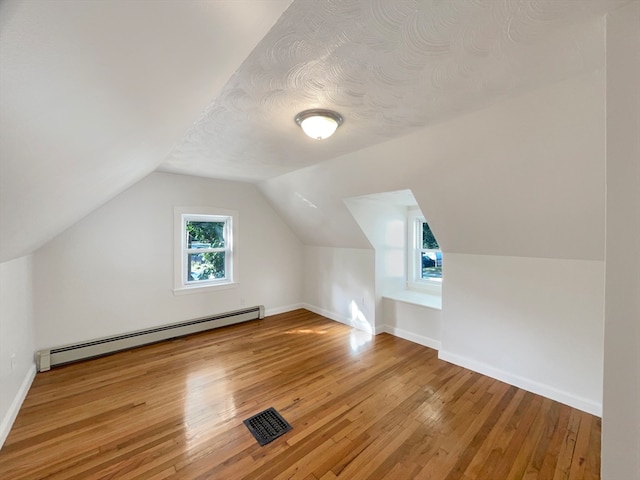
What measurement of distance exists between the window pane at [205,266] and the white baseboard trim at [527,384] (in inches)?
131

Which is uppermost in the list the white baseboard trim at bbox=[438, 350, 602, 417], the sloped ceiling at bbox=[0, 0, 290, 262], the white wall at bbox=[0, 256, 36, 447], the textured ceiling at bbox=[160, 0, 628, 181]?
the textured ceiling at bbox=[160, 0, 628, 181]

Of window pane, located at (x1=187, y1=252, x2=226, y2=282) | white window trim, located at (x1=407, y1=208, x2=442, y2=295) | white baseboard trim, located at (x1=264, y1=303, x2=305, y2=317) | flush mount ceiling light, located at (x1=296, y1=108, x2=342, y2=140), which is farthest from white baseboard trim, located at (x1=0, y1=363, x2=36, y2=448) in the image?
white window trim, located at (x1=407, y1=208, x2=442, y2=295)

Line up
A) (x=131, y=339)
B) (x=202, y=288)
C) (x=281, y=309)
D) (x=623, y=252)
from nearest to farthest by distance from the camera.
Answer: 1. (x=623, y=252)
2. (x=131, y=339)
3. (x=202, y=288)
4. (x=281, y=309)

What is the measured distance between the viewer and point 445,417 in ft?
6.94

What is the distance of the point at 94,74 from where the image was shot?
699 millimetres

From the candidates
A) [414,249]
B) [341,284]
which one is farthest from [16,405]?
[414,249]

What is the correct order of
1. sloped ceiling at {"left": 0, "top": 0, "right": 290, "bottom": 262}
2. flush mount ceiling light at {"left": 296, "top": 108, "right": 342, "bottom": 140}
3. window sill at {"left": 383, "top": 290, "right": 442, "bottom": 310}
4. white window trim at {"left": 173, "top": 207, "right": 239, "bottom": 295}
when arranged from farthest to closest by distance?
1. white window trim at {"left": 173, "top": 207, "right": 239, "bottom": 295}
2. window sill at {"left": 383, "top": 290, "right": 442, "bottom": 310}
3. flush mount ceiling light at {"left": 296, "top": 108, "right": 342, "bottom": 140}
4. sloped ceiling at {"left": 0, "top": 0, "right": 290, "bottom": 262}

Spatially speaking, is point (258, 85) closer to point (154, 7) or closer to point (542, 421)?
point (154, 7)

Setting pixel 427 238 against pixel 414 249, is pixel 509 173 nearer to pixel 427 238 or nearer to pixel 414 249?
pixel 427 238

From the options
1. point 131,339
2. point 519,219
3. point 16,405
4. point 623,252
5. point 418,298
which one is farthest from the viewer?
point 418,298

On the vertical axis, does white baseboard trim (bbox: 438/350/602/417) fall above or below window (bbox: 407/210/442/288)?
below

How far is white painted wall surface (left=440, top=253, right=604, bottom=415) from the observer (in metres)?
2.22

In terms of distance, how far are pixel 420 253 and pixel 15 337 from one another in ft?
15.0

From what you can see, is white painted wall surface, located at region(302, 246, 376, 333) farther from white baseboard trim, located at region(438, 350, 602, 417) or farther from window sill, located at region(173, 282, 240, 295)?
window sill, located at region(173, 282, 240, 295)
